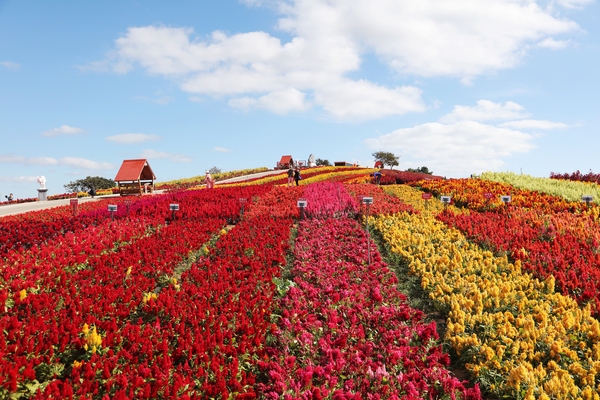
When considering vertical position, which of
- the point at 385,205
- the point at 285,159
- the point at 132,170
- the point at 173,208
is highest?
the point at 285,159

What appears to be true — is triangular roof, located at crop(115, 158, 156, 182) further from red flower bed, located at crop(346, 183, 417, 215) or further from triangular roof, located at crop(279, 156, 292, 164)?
triangular roof, located at crop(279, 156, 292, 164)

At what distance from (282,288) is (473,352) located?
3244 millimetres

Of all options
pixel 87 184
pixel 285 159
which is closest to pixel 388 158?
pixel 285 159

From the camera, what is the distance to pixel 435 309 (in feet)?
22.2

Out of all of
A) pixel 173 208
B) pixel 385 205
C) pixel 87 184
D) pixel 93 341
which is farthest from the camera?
pixel 87 184

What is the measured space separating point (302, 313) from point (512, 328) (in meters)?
2.95

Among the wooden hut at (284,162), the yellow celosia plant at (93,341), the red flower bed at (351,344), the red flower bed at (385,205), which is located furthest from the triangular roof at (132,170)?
the wooden hut at (284,162)

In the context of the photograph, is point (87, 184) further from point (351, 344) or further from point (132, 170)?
point (351, 344)

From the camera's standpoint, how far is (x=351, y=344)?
18.0 ft

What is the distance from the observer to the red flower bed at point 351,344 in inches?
177

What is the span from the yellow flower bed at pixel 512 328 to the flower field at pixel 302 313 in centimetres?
3

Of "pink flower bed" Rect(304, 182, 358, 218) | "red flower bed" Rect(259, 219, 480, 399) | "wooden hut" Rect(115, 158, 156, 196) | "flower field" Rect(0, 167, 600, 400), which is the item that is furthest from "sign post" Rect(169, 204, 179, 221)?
"wooden hut" Rect(115, 158, 156, 196)

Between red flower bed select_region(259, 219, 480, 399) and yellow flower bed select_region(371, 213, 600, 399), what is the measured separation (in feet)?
1.68

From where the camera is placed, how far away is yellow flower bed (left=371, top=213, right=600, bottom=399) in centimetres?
466
